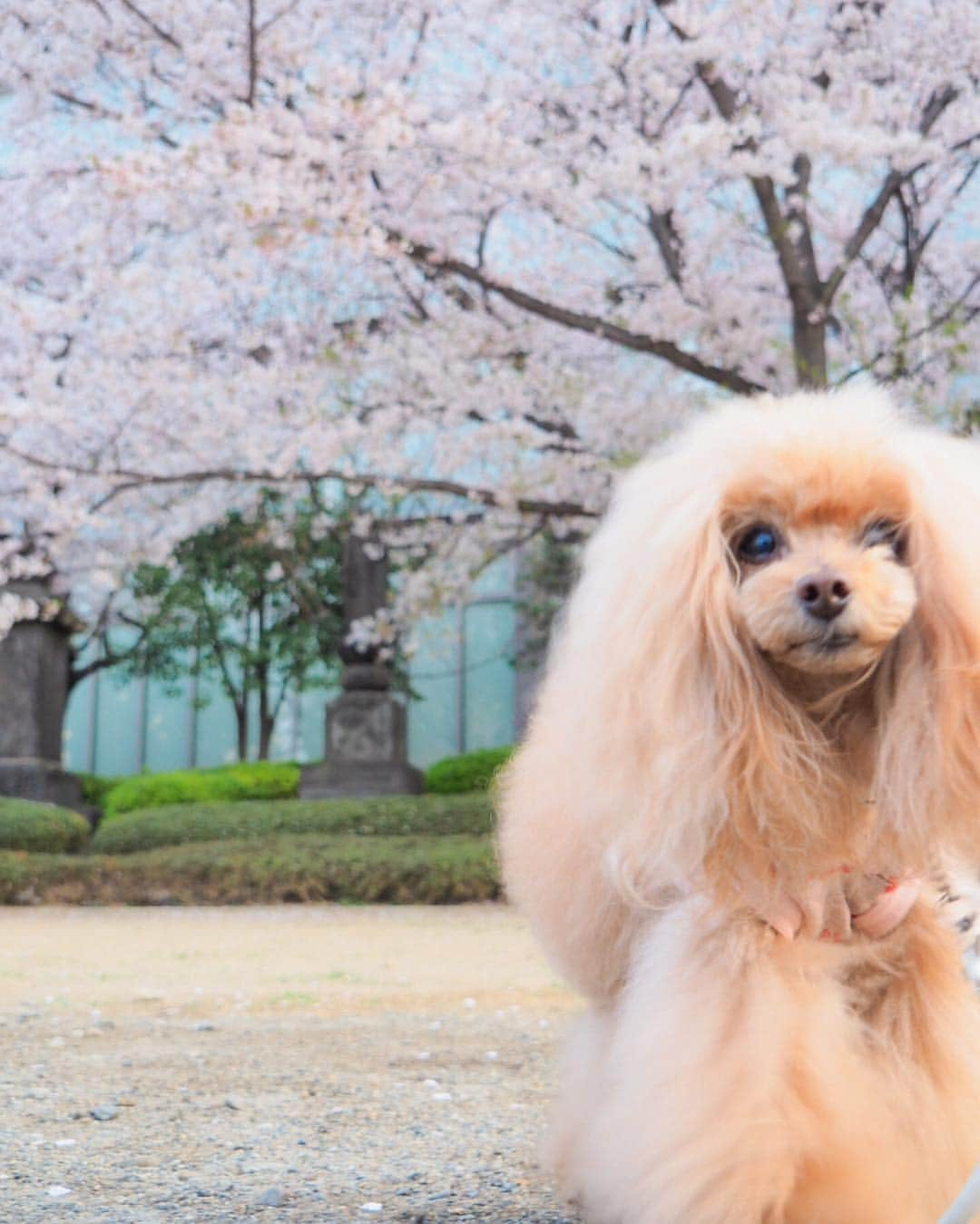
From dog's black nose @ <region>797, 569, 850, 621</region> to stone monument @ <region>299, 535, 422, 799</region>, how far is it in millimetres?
10157

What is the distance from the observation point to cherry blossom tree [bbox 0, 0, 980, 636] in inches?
289

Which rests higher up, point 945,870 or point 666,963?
point 945,870

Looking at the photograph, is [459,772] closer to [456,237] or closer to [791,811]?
[456,237]

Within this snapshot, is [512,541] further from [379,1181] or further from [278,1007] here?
[379,1181]

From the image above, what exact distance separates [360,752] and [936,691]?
34.6 ft

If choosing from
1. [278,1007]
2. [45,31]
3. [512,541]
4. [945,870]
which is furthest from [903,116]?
[945,870]

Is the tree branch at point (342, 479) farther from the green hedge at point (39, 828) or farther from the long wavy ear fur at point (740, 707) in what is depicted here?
the long wavy ear fur at point (740, 707)

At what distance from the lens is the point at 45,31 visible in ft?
28.6

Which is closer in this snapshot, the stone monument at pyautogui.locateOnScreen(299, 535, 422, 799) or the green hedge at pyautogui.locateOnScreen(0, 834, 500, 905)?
the green hedge at pyautogui.locateOnScreen(0, 834, 500, 905)

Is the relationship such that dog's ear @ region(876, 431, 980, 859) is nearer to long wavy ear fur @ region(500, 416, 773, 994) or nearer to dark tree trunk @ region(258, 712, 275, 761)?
long wavy ear fur @ region(500, 416, 773, 994)

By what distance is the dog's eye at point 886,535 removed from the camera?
1.86m

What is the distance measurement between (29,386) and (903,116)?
219 inches

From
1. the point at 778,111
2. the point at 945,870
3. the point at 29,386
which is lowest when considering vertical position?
the point at 945,870

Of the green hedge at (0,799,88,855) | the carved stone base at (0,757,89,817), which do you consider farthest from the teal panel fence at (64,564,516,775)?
the green hedge at (0,799,88,855)
